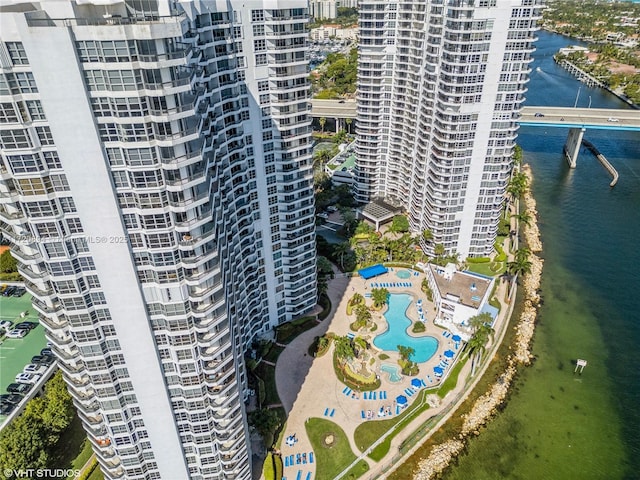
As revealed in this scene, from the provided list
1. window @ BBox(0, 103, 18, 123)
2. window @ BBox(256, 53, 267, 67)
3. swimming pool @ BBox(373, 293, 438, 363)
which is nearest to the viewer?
window @ BBox(0, 103, 18, 123)

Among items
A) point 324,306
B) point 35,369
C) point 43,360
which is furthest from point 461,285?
point 35,369

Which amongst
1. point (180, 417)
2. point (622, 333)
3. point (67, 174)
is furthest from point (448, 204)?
point (67, 174)

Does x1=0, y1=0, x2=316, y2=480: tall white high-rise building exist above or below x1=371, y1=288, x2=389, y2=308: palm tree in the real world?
above

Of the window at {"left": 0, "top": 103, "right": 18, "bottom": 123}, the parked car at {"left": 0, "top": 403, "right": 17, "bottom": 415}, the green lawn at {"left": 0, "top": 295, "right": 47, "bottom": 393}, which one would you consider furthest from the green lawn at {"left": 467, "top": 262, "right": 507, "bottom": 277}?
the window at {"left": 0, "top": 103, "right": 18, "bottom": 123}

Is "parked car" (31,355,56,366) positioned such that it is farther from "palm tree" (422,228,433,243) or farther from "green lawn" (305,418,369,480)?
"palm tree" (422,228,433,243)

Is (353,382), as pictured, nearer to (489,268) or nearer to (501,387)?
(501,387)

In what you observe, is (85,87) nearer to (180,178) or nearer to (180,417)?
(180,178)
